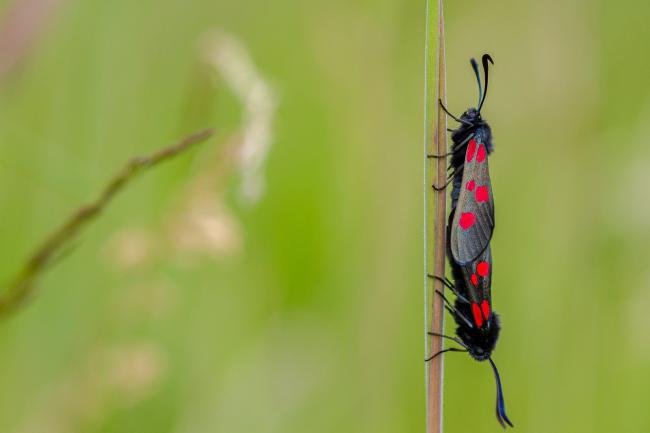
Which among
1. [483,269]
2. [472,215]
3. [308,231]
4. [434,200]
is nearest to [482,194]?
[472,215]

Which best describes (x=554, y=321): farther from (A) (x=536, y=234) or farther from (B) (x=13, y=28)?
(B) (x=13, y=28)

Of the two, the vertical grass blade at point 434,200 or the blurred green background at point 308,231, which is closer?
the vertical grass blade at point 434,200

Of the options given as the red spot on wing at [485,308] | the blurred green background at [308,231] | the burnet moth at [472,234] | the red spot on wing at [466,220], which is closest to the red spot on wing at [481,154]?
the burnet moth at [472,234]

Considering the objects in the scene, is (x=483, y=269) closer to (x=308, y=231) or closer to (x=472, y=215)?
(x=472, y=215)

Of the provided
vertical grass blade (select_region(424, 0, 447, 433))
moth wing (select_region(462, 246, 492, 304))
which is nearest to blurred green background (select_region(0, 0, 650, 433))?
vertical grass blade (select_region(424, 0, 447, 433))

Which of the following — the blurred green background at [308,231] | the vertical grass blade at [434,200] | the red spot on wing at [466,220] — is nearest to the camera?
the vertical grass blade at [434,200]

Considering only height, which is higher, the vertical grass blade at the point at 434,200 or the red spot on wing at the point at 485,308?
the vertical grass blade at the point at 434,200

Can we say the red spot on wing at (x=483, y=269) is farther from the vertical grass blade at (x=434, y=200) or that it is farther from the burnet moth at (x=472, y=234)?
the vertical grass blade at (x=434, y=200)

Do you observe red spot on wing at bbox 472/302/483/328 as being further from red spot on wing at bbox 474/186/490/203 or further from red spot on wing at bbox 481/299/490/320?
red spot on wing at bbox 474/186/490/203
